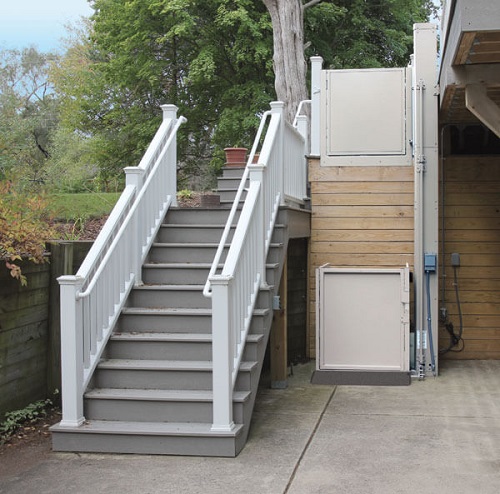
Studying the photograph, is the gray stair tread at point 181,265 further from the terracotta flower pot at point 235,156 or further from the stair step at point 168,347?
the terracotta flower pot at point 235,156

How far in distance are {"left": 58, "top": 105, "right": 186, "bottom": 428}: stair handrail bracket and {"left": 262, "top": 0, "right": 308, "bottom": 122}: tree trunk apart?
5020mm

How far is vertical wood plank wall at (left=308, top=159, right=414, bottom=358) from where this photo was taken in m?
7.82

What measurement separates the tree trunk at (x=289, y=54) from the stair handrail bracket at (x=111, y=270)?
5020 millimetres

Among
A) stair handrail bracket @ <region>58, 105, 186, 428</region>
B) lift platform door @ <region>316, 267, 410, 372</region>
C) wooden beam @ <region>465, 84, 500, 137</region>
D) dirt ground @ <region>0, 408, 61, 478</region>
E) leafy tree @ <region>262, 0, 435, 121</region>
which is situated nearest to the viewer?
dirt ground @ <region>0, 408, 61, 478</region>

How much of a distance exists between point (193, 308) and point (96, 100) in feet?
50.5

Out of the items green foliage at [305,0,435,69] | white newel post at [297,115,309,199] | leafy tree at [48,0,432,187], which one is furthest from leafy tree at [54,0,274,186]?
white newel post at [297,115,309,199]

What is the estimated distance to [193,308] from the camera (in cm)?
583

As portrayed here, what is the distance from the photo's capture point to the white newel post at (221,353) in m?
4.57

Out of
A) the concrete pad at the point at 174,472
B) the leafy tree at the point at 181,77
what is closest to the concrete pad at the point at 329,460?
the concrete pad at the point at 174,472

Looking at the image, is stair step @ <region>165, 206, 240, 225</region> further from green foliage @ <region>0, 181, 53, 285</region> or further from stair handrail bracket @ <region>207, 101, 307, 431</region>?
green foliage @ <region>0, 181, 53, 285</region>

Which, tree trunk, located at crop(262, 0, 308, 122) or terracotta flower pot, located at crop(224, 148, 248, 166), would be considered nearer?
A: terracotta flower pot, located at crop(224, 148, 248, 166)

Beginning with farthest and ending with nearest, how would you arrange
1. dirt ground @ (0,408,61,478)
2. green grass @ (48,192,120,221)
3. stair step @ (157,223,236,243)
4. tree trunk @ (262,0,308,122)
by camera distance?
tree trunk @ (262,0,308,122), green grass @ (48,192,120,221), stair step @ (157,223,236,243), dirt ground @ (0,408,61,478)

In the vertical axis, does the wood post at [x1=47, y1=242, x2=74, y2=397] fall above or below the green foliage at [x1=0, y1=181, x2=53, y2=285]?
below

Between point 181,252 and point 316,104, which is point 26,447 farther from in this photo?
point 316,104
